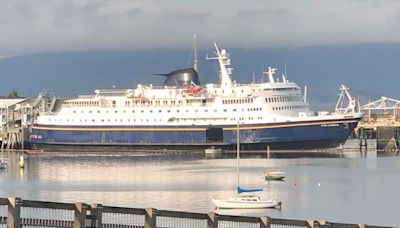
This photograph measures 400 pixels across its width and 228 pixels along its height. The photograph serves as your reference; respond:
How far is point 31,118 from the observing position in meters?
119

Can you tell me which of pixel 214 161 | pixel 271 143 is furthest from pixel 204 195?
pixel 271 143

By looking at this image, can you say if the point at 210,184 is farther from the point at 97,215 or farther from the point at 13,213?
the point at 13,213

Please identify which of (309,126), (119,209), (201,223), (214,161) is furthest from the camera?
(309,126)

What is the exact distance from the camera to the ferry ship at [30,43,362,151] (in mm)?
98000

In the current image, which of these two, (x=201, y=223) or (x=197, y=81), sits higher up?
(x=197, y=81)

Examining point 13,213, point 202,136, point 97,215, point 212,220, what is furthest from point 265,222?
point 202,136

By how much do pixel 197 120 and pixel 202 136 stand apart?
1.86 m

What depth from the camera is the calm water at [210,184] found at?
43.3 metres

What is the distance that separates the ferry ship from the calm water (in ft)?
28.3

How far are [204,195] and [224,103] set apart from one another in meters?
51.3

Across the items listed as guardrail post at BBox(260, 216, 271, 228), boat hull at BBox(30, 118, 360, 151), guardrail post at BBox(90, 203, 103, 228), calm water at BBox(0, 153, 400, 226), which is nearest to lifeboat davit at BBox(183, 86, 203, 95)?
boat hull at BBox(30, 118, 360, 151)

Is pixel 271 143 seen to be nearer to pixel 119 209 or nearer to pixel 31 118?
pixel 31 118

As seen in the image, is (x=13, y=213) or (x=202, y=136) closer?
(x=13, y=213)

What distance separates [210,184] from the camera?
57781 mm
